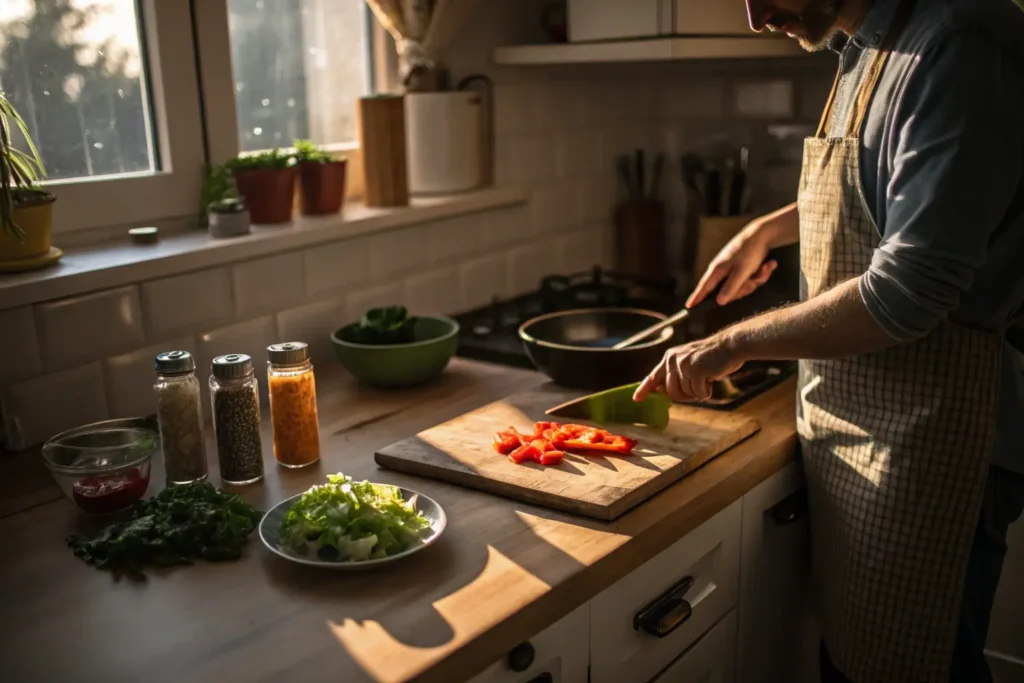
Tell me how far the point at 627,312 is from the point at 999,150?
33.0 inches

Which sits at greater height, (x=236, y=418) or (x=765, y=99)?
(x=765, y=99)

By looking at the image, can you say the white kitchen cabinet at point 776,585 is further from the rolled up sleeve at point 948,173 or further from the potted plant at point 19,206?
the potted plant at point 19,206

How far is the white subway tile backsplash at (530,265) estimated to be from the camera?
7.68ft

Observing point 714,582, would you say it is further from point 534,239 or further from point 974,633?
point 534,239

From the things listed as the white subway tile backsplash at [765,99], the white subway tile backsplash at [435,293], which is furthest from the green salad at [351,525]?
the white subway tile backsplash at [765,99]

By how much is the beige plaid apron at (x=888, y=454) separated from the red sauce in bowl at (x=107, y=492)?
3.03 ft

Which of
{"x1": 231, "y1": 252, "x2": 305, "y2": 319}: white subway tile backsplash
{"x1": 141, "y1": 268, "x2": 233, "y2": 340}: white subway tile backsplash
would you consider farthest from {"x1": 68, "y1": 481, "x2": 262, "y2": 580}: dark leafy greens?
{"x1": 231, "y1": 252, "x2": 305, "y2": 319}: white subway tile backsplash

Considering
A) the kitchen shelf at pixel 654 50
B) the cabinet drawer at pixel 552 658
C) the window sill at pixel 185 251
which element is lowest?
the cabinet drawer at pixel 552 658

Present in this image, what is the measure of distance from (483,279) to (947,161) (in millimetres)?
1253

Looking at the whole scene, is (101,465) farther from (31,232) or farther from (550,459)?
(550,459)

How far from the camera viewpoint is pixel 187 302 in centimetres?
163

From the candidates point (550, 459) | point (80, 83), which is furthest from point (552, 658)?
point (80, 83)

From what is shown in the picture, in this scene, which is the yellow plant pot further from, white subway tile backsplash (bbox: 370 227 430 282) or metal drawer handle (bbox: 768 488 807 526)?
metal drawer handle (bbox: 768 488 807 526)

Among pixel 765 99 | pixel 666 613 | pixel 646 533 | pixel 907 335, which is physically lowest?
pixel 666 613
